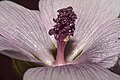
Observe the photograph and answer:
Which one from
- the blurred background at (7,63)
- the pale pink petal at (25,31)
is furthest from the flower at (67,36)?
the blurred background at (7,63)

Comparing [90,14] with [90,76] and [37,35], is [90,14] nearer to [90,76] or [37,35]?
[37,35]

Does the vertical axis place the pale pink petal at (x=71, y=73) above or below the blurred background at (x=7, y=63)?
below

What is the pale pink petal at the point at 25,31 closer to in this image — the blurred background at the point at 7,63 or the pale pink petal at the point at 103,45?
the pale pink petal at the point at 103,45

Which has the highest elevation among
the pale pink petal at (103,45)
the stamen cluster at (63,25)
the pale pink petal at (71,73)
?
the stamen cluster at (63,25)

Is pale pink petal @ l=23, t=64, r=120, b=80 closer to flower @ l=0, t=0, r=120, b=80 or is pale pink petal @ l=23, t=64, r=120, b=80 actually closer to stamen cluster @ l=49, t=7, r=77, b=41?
flower @ l=0, t=0, r=120, b=80

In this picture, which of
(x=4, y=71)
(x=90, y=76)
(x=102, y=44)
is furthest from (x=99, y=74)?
(x=4, y=71)

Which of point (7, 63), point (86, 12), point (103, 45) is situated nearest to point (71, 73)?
point (103, 45)

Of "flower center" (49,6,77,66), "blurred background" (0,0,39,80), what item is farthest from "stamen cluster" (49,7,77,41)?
"blurred background" (0,0,39,80)
